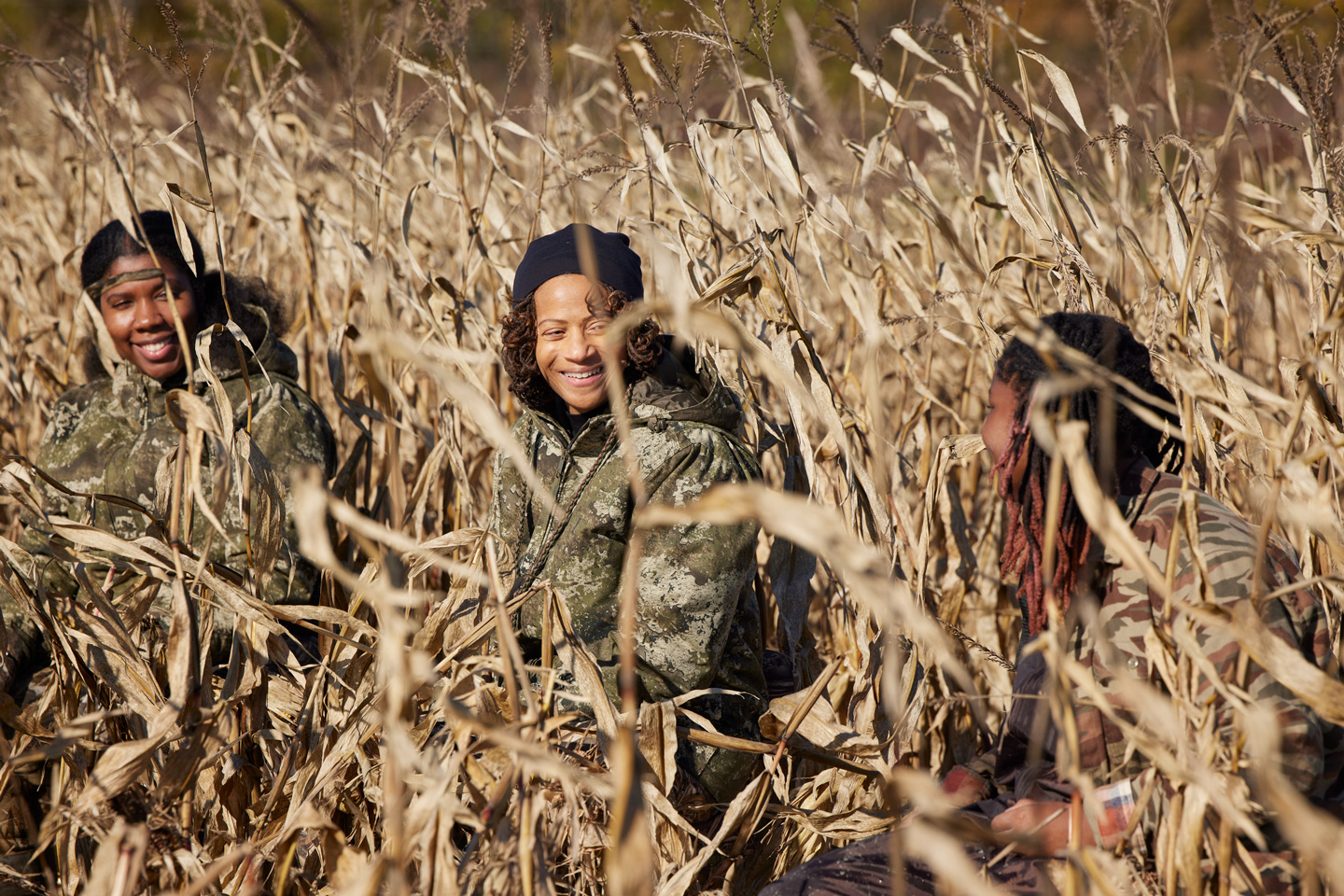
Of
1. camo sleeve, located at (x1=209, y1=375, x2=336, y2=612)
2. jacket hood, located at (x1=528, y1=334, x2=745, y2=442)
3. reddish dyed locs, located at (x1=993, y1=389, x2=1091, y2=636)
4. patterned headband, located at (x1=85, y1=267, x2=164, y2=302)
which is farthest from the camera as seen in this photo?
patterned headband, located at (x1=85, y1=267, x2=164, y2=302)

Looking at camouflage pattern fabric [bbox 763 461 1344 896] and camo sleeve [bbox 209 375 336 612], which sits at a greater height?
camo sleeve [bbox 209 375 336 612]

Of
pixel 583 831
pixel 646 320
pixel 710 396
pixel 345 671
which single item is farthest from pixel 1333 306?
pixel 345 671

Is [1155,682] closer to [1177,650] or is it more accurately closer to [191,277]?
[1177,650]

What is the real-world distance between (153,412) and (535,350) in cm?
117

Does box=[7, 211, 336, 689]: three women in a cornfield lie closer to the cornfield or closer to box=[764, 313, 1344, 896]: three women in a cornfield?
the cornfield

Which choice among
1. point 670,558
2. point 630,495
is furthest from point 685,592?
point 630,495

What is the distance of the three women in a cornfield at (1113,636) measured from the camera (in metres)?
1.42

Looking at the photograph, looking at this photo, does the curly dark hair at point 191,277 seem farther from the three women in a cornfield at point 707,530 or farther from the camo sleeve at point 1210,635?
the camo sleeve at point 1210,635

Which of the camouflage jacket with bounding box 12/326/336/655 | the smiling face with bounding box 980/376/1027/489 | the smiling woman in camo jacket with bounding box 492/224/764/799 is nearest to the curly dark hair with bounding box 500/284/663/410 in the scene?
the smiling woman in camo jacket with bounding box 492/224/764/799

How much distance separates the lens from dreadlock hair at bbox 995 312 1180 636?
165 cm

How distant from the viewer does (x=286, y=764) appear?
1.82 metres

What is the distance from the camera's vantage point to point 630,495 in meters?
2.14

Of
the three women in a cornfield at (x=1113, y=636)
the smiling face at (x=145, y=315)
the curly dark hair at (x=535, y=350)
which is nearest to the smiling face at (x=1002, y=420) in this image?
the three women in a cornfield at (x=1113, y=636)

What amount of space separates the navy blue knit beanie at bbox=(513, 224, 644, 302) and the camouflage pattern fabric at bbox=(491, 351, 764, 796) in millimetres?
203
